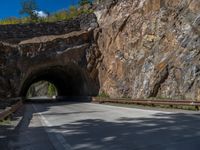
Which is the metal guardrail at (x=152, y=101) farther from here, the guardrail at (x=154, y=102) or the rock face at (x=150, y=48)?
the rock face at (x=150, y=48)

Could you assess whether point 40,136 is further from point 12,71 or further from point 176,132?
point 12,71

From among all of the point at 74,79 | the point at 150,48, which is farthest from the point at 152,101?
the point at 74,79

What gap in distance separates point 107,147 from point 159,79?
16.7 m

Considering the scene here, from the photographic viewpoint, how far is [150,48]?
26.7 metres

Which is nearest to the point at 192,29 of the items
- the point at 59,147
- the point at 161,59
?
the point at 161,59

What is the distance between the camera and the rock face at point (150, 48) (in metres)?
21.9

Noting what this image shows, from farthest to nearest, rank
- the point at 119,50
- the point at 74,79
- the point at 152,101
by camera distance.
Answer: the point at 74,79, the point at 119,50, the point at 152,101

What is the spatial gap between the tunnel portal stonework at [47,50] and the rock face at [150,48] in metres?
1.20

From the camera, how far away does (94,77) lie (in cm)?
3556

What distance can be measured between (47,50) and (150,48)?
39.7 feet

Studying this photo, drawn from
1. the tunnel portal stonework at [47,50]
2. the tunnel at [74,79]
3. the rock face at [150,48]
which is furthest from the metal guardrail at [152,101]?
the tunnel portal stonework at [47,50]

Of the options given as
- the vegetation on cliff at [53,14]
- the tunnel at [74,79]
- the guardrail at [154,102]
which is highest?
the vegetation on cliff at [53,14]

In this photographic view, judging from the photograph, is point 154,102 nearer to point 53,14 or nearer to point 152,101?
point 152,101

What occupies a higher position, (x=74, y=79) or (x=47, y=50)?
(x=47, y=50)
